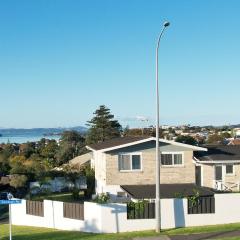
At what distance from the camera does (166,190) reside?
31.7 m

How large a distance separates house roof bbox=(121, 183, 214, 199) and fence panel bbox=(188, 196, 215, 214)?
6.91 ft

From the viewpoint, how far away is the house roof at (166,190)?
29.3m

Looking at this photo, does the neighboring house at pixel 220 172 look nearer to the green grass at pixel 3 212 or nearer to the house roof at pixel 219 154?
the house roof at pixel 219 154

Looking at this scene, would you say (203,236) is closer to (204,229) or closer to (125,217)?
(204,229)

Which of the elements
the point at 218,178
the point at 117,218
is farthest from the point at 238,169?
the point at 117,218

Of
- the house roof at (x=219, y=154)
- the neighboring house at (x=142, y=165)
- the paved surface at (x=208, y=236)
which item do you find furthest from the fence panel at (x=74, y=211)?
the house roof at (x=219, y=154)

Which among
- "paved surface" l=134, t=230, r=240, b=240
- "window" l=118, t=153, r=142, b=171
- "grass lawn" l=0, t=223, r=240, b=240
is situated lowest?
"grass lawn" l=0, t=223, r=240, b=240

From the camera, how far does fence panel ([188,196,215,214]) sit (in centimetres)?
2559

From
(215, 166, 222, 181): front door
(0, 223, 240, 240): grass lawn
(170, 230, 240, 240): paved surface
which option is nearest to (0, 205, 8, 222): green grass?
(0, 223, 240, 240): grass lawn

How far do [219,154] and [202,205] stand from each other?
494 inches

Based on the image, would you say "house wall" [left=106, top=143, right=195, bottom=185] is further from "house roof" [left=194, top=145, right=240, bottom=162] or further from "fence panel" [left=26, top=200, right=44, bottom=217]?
"fence panel" [left=26, top=200, right=44, bottom=217]

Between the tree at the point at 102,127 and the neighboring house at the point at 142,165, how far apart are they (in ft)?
180

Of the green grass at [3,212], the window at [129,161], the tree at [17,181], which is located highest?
the window at [129,161]

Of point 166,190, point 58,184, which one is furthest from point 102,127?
point 166,190
